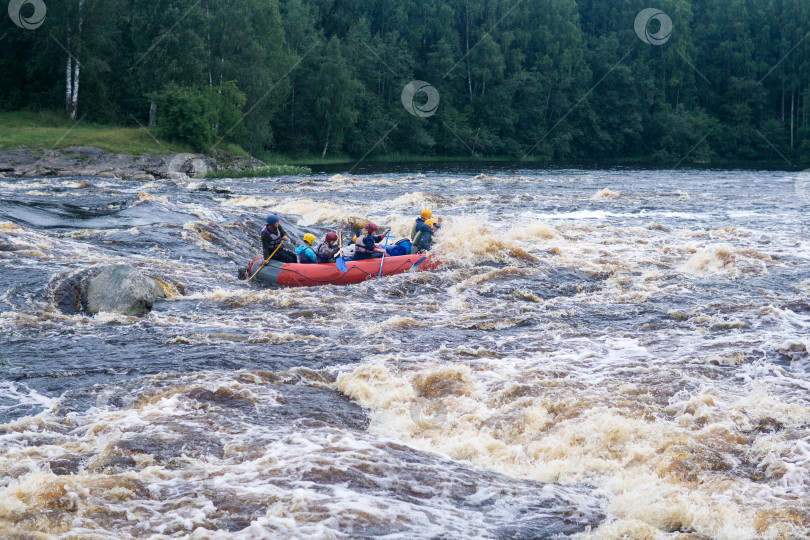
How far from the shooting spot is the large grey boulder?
10.5m

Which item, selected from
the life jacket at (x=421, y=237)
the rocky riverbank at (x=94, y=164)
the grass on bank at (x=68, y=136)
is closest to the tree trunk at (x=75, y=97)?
the grass on bank at (x=68, y=136)

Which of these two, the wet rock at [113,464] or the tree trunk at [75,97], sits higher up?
the tree trunk at [75,97]

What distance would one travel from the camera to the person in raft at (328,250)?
1330 centimetres

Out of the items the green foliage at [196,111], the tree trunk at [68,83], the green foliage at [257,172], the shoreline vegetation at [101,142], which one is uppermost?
the tree trunk at [68,83]

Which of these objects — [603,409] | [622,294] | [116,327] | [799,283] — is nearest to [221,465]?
[603,409]

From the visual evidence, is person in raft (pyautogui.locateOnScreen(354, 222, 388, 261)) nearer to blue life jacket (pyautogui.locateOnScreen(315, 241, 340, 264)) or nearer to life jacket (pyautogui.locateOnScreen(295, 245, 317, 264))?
blue life jacket (pyautogui.locateOnScreen(315, 241, 340, 264))

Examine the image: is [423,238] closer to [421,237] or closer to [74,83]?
[421,237]

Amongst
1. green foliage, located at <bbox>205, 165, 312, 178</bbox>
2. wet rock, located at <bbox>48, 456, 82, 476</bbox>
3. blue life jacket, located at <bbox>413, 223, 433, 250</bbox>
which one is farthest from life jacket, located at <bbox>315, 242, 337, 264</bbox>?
green foliage, located at <bbox>205, 165, 312, 178</bbox>

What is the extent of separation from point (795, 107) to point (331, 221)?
190ft

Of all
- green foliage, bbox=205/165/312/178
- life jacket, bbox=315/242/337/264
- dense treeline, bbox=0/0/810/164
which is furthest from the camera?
dense treeline, bbox=0/0/810/164

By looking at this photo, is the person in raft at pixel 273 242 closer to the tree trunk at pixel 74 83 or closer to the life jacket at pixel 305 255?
the life jacket at pixel 305 255

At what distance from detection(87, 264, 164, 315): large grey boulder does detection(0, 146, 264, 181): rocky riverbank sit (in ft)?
73.6

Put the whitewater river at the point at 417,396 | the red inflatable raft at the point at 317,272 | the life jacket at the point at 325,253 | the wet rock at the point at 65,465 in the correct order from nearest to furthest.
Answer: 1. the whitewater river at the point at 417,396
2. the wet rock at the point at 65,465
3. the red inflatable raft at the point at 317,272
4. the life jacket at the point at 325,253

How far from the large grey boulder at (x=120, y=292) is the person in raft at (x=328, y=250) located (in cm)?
329
